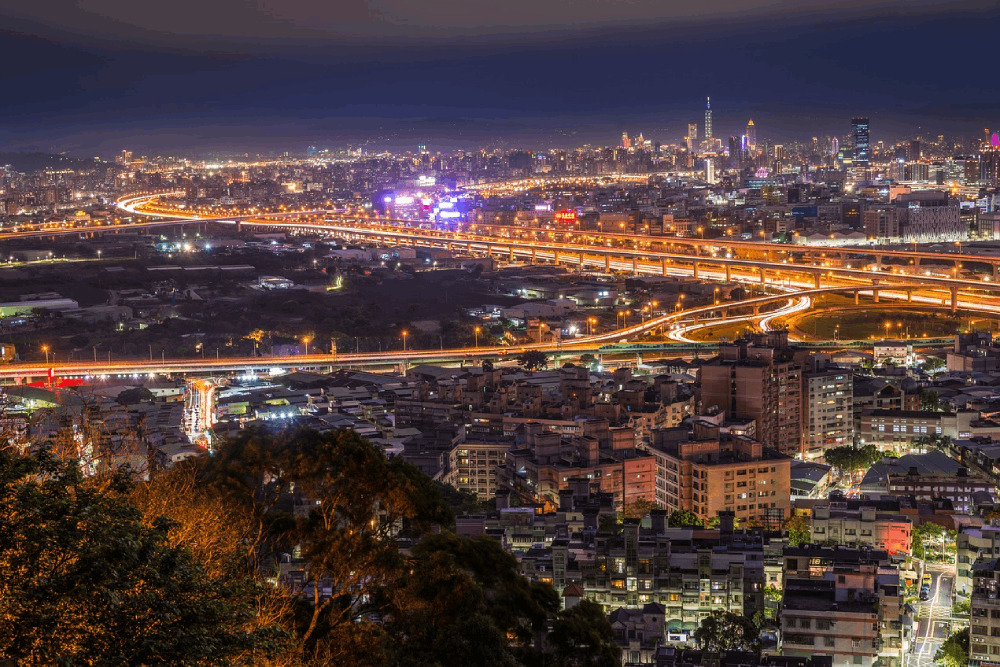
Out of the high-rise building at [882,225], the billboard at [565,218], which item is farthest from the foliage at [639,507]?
the billboard at [565,218]

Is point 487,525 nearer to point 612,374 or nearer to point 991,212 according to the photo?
point 612,374

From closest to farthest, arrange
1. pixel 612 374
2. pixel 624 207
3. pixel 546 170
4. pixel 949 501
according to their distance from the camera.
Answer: pixel 949 501 < pixel 612 374 < pixel 624 207 < pixel 546 170

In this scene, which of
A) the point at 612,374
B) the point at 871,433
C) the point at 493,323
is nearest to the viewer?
the point at 871,433

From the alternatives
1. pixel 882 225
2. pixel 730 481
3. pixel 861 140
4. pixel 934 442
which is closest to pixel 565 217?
pixel 882 225

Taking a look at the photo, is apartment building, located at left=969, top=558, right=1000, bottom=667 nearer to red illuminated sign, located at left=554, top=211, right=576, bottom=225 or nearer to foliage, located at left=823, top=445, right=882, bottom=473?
foliage, located at left=823, top=445, right=882, bottom=473

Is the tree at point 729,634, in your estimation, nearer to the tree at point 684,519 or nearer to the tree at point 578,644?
the tree at point 684,519

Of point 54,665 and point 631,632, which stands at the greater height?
point 54,665

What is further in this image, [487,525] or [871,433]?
[871,433]

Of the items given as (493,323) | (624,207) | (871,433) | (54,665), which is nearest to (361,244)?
(624,207)
